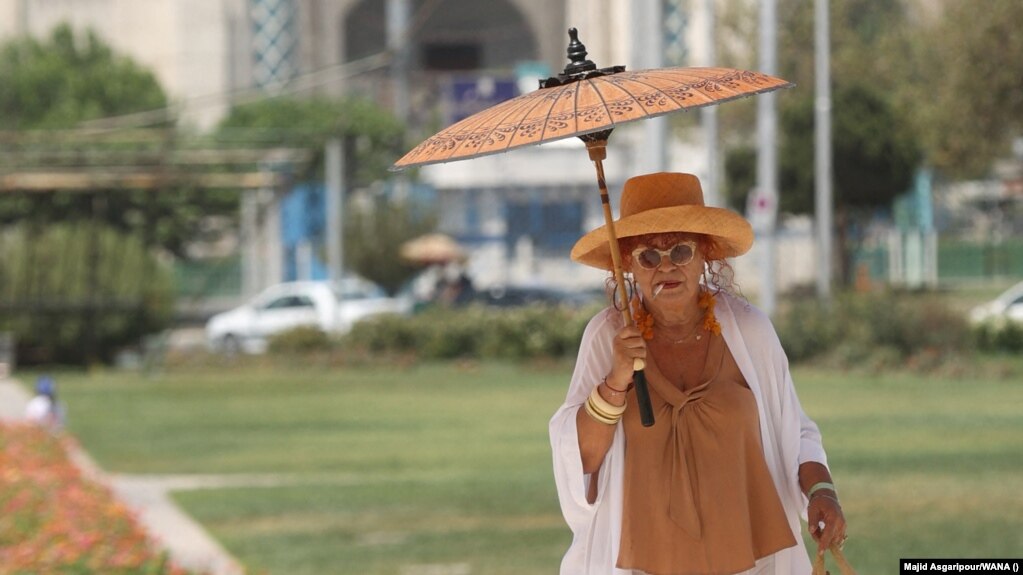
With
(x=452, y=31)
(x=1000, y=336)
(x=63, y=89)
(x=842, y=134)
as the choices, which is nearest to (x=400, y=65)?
(x=452, y=31)

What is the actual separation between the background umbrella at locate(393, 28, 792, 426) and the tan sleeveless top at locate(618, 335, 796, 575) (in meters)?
0.07

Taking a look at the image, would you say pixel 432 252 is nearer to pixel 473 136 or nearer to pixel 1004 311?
pixel 1004 311

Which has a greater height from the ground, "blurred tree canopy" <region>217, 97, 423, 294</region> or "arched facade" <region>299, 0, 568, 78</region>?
"arched facade" <region>299, 0, 568, 78</region>

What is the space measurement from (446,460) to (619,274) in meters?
12.9

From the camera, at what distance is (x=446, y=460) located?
17734 millimetres

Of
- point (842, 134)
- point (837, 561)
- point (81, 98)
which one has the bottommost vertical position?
point (837, 561)

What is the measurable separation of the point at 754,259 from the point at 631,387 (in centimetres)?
4625

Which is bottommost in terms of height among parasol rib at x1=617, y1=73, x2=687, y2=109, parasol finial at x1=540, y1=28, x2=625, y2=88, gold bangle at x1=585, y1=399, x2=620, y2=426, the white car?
the white car

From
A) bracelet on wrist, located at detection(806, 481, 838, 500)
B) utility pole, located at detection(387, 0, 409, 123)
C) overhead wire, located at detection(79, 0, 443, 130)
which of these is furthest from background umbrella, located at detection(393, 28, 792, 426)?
utility pole, located at detection(387, 0, 409, 123)

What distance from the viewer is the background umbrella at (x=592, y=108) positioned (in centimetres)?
482

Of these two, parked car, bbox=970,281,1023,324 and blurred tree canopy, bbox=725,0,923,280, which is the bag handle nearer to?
parked car, bbox=970,281,1023,324

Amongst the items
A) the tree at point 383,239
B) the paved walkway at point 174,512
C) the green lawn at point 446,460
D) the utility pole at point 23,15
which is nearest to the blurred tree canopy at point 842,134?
the tree at point 383,239

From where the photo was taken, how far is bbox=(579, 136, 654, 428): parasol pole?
483 centimetres

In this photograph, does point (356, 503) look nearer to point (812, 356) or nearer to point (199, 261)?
point (812, 356)
